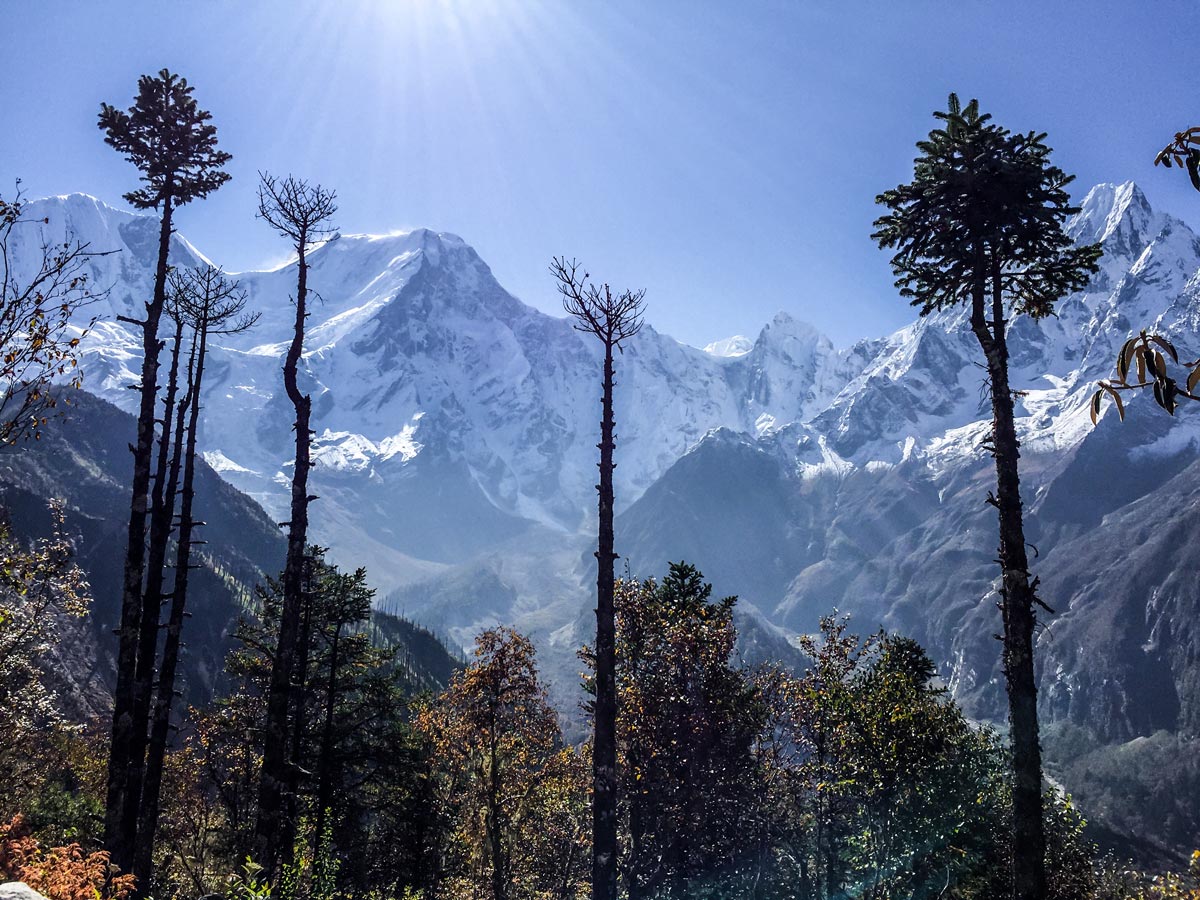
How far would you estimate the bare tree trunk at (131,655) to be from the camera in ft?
58.3

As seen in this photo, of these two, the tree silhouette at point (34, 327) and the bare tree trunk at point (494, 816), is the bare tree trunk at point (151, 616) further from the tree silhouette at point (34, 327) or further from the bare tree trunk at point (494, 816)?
the bare tree trunk at point (494, 816)

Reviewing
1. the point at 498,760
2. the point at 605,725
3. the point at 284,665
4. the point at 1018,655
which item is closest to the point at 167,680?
the point at 284,665

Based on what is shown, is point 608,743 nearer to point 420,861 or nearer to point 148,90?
point 148,90

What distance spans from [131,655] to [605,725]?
1131 cm

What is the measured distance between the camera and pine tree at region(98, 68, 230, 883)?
60.0 ft

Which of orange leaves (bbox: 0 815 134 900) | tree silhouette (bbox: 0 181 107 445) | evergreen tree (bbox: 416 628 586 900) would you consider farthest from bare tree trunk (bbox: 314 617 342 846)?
tree silhouette (bbox: 0 181 107 445)

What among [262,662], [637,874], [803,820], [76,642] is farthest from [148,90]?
[76,642]

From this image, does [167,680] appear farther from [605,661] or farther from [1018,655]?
[1018,655]

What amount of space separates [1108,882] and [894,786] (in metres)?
8.32

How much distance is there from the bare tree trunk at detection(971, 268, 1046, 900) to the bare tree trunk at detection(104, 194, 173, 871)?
19.3 m

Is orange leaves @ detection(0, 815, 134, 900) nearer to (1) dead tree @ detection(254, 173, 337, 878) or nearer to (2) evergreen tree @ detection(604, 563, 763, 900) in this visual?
(1) dead tree @ detection(254, 173, 337, 878)

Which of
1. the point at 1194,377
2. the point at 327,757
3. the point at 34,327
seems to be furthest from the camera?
the point at 327,757

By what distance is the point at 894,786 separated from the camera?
106ft

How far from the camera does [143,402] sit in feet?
65.1
